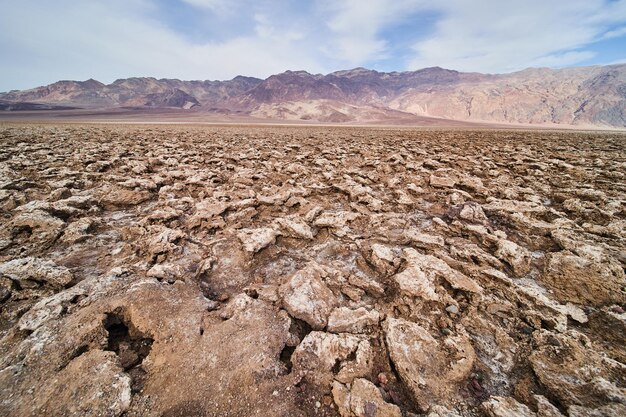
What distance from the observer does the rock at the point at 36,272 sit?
1843mm

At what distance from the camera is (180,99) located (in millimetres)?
112062

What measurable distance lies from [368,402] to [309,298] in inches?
27.5

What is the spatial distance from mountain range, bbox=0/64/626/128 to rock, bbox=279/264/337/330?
246 ft

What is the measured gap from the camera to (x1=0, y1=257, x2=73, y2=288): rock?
1.84 m

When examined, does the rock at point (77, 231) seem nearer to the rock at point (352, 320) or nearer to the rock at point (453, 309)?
the rock at point (352, 320)

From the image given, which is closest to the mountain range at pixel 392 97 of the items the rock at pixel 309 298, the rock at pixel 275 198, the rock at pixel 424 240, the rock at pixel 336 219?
the rock at pixel 275 198

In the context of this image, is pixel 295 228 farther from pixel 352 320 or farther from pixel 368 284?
pixel 352 320

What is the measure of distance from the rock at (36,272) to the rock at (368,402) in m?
2.07

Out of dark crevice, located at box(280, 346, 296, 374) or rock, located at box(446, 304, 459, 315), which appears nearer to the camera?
dark crevice, located at box(280, 346, 296, 374)

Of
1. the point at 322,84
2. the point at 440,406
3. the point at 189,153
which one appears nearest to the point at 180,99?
the point at 322,84

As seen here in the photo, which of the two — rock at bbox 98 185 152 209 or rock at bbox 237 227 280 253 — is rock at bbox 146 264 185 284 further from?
rock at bbox 98 185 152 209

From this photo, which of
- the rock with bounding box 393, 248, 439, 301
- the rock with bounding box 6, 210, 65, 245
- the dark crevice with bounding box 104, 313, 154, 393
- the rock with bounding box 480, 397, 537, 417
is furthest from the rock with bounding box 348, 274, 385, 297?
the rock with bounding box 6, 210, 65, 245

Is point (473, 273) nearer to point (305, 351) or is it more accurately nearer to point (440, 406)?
point (440, 406)

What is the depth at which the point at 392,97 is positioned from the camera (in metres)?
137
